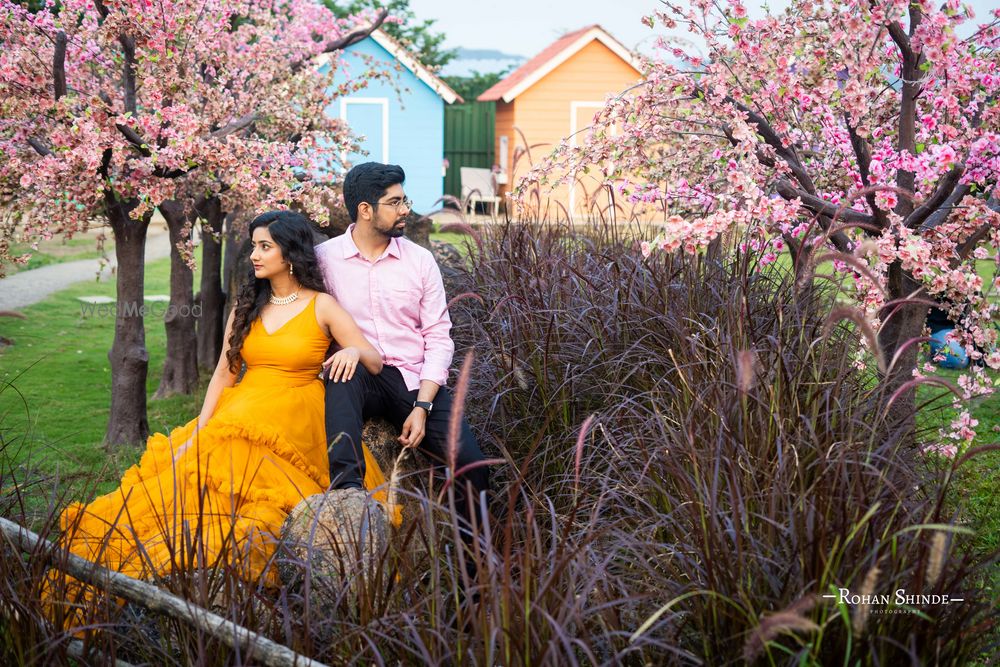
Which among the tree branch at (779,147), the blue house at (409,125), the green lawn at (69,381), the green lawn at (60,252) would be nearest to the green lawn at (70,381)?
the green lawn at (69,381)

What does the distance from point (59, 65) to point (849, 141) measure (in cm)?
450

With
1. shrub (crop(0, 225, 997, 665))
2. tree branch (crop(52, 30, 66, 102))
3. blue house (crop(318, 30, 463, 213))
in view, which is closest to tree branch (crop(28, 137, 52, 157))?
tree branch (crop(52, 30, 66, 102))

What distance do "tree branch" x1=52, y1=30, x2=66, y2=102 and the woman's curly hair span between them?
2273 mm

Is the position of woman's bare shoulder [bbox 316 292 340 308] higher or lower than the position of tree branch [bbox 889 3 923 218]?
lower

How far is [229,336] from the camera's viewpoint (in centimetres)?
442

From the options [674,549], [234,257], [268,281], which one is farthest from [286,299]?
[234,257]

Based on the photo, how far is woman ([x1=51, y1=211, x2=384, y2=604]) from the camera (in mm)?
3641

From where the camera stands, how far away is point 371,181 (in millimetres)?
4312

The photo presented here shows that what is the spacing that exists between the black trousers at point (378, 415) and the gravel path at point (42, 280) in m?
8.01

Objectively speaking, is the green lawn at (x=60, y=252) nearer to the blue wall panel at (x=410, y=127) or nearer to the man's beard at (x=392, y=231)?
the blue wall panel at (x=410, y=127)

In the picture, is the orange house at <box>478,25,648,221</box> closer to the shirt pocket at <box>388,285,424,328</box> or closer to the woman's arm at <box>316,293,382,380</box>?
the shirt pocket at <box>388,285,424,328</box>

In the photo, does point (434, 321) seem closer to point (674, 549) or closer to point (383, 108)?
point (674, 549)

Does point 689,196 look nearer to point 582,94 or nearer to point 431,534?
point 431,534

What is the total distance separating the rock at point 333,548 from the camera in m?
2.62
